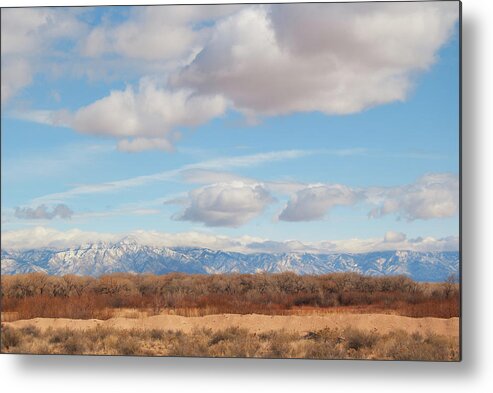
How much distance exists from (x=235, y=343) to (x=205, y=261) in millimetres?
931

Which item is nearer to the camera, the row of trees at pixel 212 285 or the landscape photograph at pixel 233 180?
the landscape photograph at pixel 233 180

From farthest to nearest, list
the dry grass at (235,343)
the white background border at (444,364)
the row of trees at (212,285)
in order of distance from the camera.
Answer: the row of trees at (212,285) → the dry grass at (235,343) → the white background border at (444,364)

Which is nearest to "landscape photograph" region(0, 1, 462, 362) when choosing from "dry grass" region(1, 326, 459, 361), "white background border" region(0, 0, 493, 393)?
"dry grass" region(1, 326, 459, 361)

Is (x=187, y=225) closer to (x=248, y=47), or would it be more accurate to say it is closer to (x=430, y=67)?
(x=248, y=47)

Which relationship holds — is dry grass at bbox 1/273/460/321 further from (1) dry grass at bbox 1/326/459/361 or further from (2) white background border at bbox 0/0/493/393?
(2) white background border at bbox 0/0/493/393

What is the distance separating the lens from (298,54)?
912 centimetres

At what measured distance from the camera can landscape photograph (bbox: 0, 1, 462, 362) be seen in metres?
8.91

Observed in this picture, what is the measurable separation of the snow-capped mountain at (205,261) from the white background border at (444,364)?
408mm

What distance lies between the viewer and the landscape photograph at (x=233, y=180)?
351 inches

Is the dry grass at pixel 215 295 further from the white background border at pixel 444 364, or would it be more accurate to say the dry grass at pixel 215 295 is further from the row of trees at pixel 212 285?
the white background border at pixel 444 364

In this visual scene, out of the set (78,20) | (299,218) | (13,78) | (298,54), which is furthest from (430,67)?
(13,78)

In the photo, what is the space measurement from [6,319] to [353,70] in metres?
4.62

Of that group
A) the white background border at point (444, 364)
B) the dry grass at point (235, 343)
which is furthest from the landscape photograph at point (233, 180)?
the white background border at point (444, 364)

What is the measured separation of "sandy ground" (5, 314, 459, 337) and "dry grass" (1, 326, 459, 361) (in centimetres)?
6
